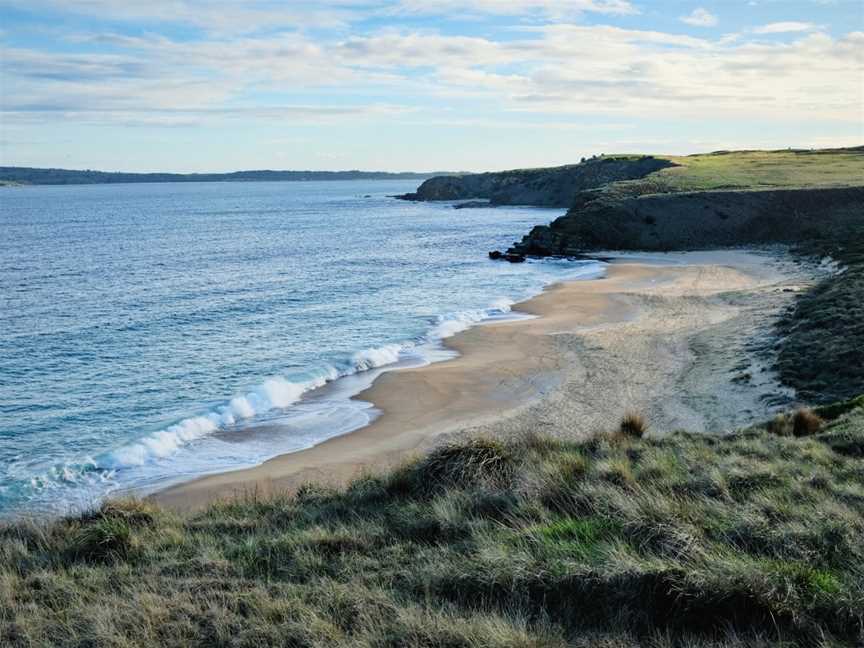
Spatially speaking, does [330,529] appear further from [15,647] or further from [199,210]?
[199,210]

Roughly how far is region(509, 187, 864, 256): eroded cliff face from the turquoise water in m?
8.61

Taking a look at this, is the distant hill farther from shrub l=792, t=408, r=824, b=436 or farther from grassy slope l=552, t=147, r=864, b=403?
shrub l=792, t=408, r=824, b=436

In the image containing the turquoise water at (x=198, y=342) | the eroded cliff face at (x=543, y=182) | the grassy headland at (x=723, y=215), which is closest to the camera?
the turquoise water at (x=198, y=342)

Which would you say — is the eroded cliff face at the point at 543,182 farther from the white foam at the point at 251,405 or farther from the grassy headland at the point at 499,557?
the grassy headland at the point at 499,557

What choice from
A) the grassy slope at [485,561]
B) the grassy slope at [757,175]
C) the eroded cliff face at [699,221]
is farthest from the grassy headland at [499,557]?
the grassy slope at [757,175]

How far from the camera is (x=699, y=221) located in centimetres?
6162

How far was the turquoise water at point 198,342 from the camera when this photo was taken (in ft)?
57.4

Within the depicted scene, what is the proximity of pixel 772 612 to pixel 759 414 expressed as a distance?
1308cm

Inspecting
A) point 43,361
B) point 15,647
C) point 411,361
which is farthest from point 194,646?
point 43,361

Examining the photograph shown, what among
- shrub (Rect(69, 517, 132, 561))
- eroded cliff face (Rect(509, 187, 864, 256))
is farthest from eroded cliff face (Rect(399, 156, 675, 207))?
shrub (Rect(69, 517, 132, 561))

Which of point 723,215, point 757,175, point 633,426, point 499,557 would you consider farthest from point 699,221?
point 499,557

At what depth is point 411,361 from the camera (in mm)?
26547

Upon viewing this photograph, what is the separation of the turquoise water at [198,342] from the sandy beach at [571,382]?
127cm

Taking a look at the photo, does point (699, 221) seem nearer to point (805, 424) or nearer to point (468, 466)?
point (805, 424)
